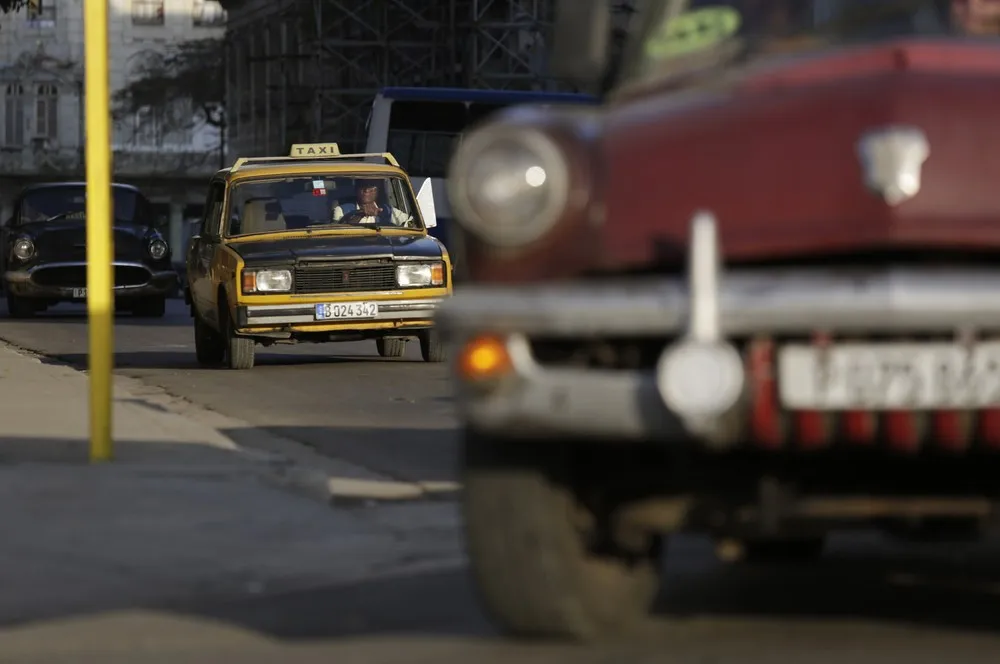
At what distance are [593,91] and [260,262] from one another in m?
12.2

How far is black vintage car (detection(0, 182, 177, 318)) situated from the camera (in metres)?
30.3

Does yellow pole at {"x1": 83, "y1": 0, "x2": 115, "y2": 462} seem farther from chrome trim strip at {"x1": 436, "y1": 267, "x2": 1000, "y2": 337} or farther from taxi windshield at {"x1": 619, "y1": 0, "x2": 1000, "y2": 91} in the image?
chrome trim strip at {"x1": 436, "y1": 267, "x2": 1000, "y2": 337}

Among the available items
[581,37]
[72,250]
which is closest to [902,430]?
[581,37]

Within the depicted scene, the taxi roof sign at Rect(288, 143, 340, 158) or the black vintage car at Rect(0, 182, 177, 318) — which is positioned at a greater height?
the taxi roof sign at Rect(288, 143, 340, 158)

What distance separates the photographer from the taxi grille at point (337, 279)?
1848 cm

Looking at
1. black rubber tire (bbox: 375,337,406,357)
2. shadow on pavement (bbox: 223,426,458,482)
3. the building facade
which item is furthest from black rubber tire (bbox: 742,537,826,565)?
the building facade

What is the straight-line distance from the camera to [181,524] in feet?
27.7

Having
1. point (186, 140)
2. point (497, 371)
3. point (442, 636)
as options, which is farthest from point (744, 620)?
point (186, 140)

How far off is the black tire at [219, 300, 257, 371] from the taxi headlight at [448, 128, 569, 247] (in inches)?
531

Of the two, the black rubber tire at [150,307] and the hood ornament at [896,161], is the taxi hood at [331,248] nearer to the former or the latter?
the black rubber tire at [150,307]

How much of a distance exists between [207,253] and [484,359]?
47.7ft

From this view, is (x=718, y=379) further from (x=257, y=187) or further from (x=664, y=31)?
(x=257, y=187)

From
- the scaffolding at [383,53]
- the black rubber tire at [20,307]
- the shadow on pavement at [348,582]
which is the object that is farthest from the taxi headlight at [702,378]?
the scaffolding at [383,53]

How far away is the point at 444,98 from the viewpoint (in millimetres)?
35500
